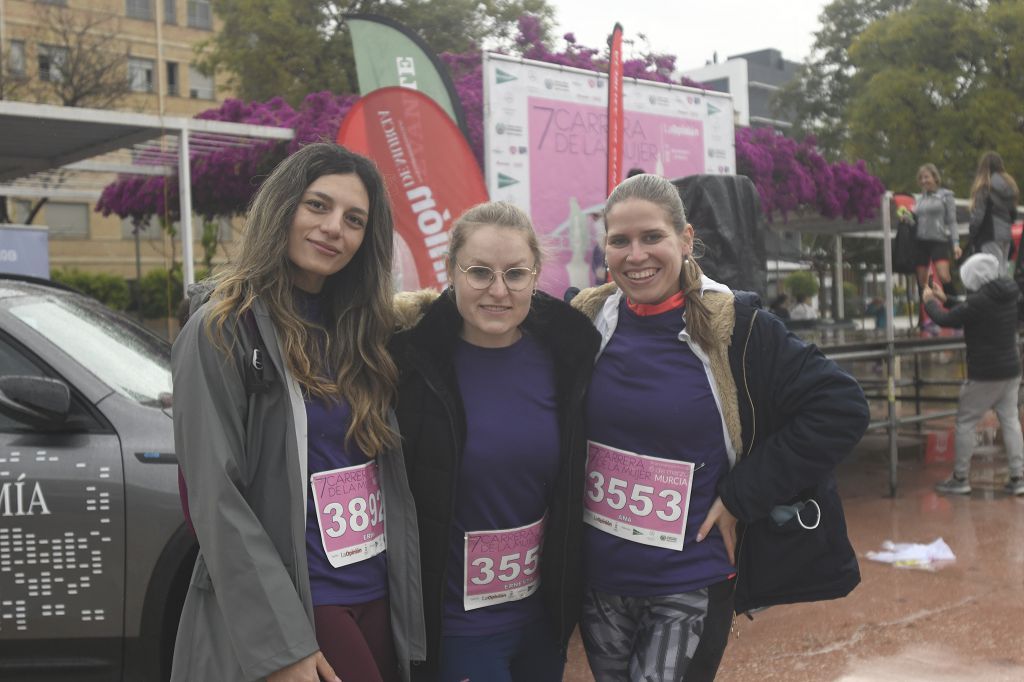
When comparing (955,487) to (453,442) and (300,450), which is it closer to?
(453,442)

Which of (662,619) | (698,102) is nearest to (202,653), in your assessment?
(662,619)

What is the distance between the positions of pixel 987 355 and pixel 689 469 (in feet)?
20.8

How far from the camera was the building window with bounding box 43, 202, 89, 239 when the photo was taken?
38.9 metres

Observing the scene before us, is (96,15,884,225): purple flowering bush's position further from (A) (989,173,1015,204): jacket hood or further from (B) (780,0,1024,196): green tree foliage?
(B) (780,0,1024,196): green tree foliage

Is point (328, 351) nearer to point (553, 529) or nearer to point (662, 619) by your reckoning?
point (553, 529)

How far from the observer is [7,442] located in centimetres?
344

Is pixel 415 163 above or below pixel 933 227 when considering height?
above

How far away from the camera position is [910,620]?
498 cm

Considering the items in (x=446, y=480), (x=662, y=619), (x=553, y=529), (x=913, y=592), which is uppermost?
(x=446, y=480)

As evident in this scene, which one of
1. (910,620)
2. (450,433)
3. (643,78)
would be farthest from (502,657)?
(643,78)

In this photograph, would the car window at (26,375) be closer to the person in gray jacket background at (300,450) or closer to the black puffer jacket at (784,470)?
the person in gray jacket background at (300,450)

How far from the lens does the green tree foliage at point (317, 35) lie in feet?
73.9

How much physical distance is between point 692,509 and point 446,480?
24.8 inches

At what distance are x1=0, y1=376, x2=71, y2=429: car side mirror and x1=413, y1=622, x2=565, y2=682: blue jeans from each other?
1.75 meters
